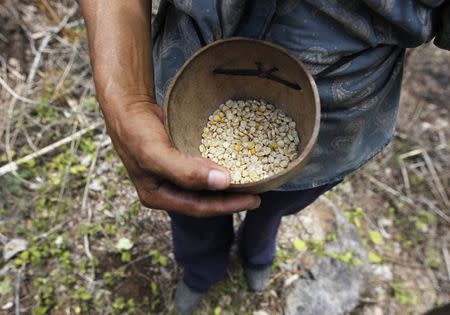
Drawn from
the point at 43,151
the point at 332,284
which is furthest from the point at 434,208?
the point at 43,151

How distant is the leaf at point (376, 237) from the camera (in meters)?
1.92

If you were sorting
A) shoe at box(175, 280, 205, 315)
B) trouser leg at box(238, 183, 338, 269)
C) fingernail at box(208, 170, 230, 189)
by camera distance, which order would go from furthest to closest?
1. shoe at box(175, 280, 205, 315)
2. trouser leg at box(238, 183, 338, 269)
3. fingernail at box(208, 170, 230, 189)

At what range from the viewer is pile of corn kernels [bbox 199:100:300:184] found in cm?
84

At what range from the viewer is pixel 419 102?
237cm

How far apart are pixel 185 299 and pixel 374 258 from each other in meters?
0.86

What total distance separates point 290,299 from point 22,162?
4.15 ft

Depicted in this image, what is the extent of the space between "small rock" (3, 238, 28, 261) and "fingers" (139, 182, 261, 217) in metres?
1.14

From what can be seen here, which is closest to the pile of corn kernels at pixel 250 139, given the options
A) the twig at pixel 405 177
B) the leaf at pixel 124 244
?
the leaf at pixel 124 244

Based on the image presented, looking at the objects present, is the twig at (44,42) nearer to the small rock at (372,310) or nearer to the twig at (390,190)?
the twig at (390,190)

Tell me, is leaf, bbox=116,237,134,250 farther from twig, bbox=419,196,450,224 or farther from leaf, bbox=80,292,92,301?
twig, bbox=419,196,450,224

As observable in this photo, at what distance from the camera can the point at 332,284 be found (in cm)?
174

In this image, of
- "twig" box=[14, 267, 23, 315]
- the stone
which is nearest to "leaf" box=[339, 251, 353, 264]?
the stone

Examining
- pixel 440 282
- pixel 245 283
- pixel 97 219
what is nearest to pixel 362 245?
pixel 440 282

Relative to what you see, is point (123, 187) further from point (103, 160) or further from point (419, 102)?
point (419, 102)
